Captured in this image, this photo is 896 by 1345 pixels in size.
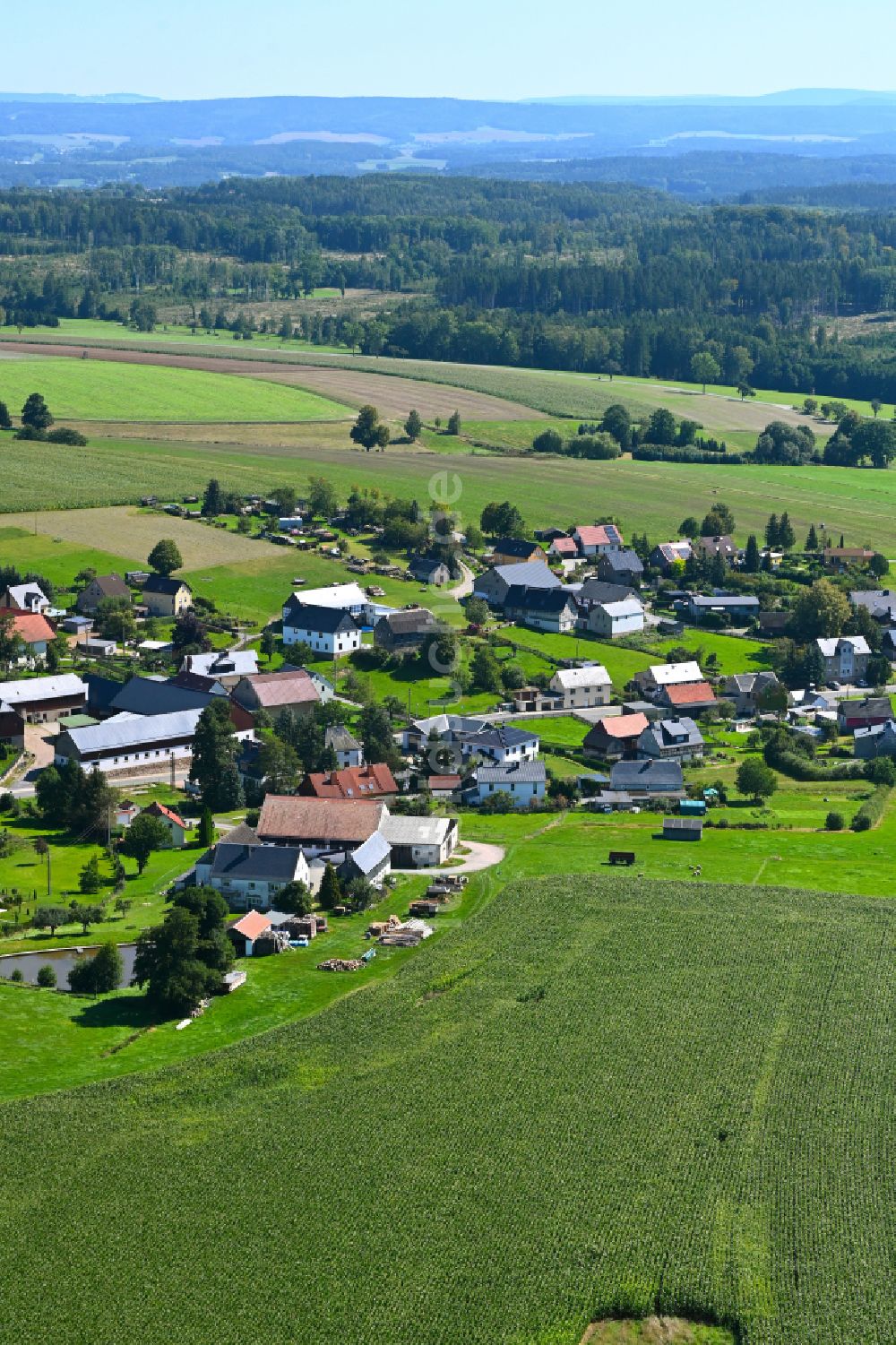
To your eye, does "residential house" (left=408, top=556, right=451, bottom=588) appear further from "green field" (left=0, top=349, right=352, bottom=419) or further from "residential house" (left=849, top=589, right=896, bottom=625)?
"green field" (left=0, top=349, right=352, bottom=419)

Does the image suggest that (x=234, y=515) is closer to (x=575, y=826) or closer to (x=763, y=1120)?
(x=575, y=826)

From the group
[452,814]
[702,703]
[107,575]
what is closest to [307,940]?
[452,814]

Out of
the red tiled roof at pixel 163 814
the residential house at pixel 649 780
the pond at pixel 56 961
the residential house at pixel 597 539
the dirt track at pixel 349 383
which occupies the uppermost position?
the dirt track at pixel 349 383

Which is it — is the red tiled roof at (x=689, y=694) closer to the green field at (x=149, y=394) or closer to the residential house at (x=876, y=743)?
the residential house at (x=876, y=743)

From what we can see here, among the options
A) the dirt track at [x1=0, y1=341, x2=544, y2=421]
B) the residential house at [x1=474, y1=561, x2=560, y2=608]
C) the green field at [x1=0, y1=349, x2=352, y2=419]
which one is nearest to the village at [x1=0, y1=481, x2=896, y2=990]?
the residential house at [x1=474, y1=561, x2=560, y2=608]

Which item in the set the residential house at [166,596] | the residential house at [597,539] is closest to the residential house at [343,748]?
the residential house at [166,596]

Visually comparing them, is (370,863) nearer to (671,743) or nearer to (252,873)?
(252,873)
